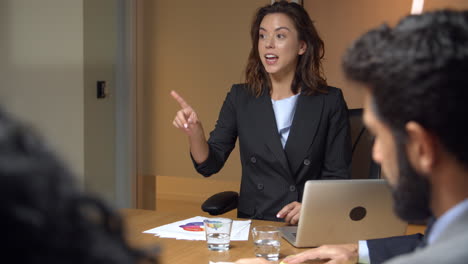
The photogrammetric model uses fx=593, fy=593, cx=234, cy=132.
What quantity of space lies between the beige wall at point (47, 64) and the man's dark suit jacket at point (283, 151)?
161 cm

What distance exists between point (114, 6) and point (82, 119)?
889mm

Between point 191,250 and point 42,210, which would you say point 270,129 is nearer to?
point 191,250

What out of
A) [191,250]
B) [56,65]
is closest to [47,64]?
[56,65]

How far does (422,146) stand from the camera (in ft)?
2.93

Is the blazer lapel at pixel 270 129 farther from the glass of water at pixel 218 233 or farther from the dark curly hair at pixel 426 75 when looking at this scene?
the dark curly hair at pixel 426 75

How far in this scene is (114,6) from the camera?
4316 millimetres

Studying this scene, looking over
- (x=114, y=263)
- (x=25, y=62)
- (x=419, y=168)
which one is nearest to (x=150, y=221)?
(x=419, y=168)

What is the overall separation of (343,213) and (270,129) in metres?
0.90

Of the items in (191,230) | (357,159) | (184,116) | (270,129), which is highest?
(184,116)

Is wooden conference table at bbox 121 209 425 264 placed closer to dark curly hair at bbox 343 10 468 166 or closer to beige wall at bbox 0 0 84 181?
dark curly hair at bbox 343 10 468 166

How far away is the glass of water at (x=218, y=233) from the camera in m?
1.81

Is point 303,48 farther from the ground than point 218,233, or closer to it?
farther from the ground

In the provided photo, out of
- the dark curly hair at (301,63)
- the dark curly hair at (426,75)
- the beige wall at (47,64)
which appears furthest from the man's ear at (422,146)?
the beige wall at (47,64)

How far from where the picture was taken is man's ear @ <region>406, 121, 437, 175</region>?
0.88 meters
